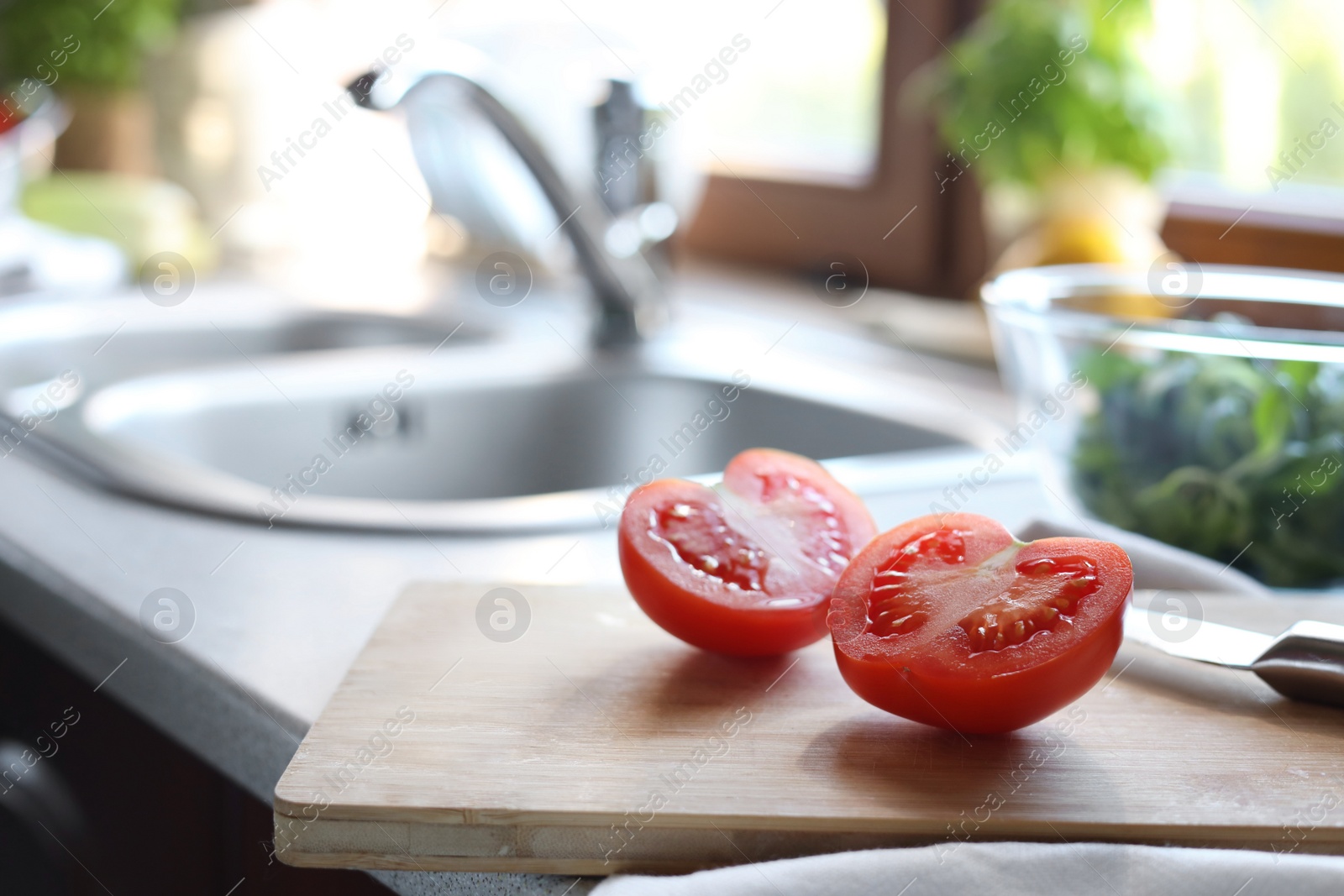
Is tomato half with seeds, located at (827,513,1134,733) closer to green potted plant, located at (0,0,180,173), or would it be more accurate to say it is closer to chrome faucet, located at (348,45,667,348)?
chrome faucet, located at (348,45,667,348)

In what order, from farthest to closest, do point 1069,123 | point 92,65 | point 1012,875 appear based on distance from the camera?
point 92,65 < point 1069,123 < point 1012,875

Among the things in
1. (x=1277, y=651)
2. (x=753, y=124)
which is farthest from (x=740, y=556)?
(x=753, y=124)

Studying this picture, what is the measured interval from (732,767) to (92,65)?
177 centimetres

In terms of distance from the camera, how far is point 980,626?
1.68ft

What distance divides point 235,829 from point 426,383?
0.62 metres

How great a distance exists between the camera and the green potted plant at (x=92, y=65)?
1894mm

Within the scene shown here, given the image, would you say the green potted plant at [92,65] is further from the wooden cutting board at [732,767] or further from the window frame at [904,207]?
the wooden cutting board at [732,767]

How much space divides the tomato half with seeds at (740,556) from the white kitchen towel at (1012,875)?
14 centimetres

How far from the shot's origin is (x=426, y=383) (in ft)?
4.15

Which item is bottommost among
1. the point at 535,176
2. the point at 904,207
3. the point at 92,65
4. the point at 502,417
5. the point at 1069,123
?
the point at 904,207

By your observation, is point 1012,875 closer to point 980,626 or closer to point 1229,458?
point 980,626

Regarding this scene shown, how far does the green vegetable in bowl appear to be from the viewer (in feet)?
2.38

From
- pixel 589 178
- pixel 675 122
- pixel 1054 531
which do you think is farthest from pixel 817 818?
pixel 675 122

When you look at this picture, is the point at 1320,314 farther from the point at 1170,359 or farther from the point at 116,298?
the point at 116,298
